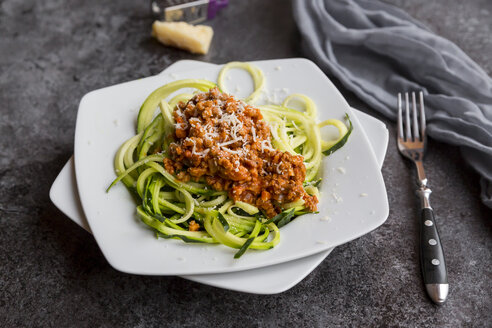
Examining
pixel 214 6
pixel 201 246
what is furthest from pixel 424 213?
pixel 214 6

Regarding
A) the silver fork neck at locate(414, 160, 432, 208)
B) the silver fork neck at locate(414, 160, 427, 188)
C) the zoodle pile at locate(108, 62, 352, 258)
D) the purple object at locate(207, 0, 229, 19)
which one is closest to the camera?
the zoodle pile at locate(108, 62, 352, 258)

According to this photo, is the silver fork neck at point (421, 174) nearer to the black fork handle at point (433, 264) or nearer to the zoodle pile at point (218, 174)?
the black fork handle at point (433, 264)

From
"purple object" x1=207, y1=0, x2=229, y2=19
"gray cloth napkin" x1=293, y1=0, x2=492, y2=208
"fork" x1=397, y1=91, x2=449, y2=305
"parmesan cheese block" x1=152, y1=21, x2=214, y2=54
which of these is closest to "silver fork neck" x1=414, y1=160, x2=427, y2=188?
"fork" x1=397, y1=91, x2=449, y2=305

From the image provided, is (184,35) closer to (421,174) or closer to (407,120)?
(407,120)

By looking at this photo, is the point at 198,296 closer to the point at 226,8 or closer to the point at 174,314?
the point at 174,314

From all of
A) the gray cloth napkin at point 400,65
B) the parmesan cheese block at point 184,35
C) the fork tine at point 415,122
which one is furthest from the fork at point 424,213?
the parmesan cheese block at point 184,35

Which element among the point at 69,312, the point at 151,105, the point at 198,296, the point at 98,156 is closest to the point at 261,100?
the point at 151,105

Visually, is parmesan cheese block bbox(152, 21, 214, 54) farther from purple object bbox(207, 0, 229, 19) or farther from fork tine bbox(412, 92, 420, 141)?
fork tine bbox(412, 92, 420, 141)
